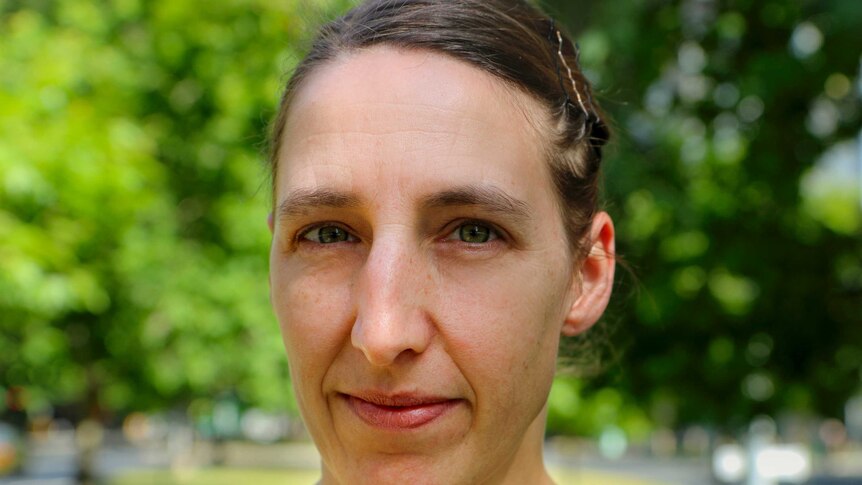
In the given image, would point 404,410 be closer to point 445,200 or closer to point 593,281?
point 445,200

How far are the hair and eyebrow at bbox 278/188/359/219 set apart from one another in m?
0.21

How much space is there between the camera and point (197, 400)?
49.0ft

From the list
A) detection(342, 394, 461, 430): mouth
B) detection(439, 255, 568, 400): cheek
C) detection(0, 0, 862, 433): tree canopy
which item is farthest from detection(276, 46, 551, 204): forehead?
detection(0, 0, 862, 433): tree canopy

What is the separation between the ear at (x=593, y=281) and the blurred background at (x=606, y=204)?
0.48m

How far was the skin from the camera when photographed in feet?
4.55

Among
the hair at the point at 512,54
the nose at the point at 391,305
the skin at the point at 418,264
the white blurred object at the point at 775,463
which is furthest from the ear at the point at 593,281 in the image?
the white blurred object at the point at 775,463

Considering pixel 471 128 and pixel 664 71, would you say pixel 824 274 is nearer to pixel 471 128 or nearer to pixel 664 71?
pixel 664 71

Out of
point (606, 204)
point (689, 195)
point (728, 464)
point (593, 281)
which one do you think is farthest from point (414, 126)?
point (728, 464)

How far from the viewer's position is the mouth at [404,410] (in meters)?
1.39

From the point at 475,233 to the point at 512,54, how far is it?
0.97ft

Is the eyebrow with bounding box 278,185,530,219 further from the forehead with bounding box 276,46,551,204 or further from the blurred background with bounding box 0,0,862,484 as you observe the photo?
the blurred background with bounding box 0,0,862,484

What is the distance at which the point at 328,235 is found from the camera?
1.48 metres

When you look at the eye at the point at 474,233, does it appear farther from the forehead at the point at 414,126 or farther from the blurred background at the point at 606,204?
the blurred background at the point at 606,204

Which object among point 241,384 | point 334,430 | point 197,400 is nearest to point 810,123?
point 334,430
